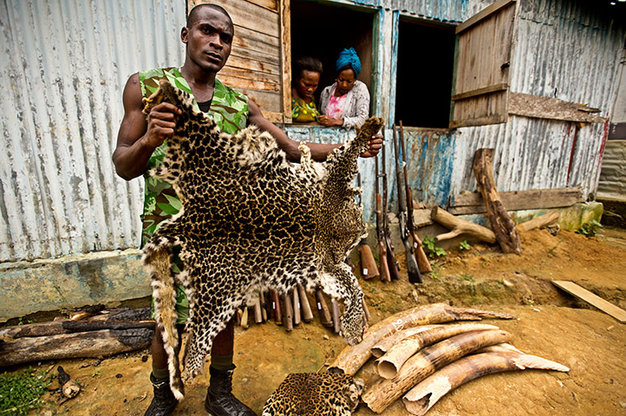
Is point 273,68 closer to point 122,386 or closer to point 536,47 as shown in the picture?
point 122,386

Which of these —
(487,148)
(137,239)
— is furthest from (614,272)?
(137,239)

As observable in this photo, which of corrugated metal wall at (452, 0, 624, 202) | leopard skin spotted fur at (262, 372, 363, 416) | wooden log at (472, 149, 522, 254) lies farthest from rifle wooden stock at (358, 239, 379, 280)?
wooden log at (472, 149, 522, 254)

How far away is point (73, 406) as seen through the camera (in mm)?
2121

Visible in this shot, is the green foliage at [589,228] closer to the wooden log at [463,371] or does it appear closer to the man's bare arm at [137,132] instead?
the wooden log at [463,371]

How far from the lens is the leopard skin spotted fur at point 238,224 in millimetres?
1233

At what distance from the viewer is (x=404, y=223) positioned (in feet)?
13.9

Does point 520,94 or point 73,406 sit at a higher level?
point 520,94

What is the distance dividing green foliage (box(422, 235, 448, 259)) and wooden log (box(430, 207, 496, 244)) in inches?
5.7

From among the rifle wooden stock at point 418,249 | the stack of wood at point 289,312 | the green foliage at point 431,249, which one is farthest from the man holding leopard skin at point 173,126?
the green foliage at point 431,249

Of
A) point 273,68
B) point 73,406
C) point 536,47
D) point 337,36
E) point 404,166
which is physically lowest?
point 73,406

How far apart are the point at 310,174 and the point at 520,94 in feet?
18.0

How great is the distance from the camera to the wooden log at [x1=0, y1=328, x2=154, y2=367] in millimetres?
2438

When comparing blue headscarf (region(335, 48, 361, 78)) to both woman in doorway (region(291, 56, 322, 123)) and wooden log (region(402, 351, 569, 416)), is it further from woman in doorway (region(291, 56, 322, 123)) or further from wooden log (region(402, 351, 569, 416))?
wooden log (region(402, 351, 569, 416))

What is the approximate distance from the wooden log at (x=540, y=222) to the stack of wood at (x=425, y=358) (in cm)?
364
